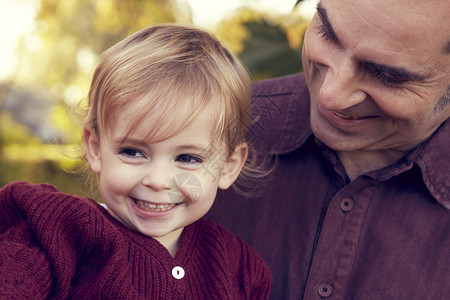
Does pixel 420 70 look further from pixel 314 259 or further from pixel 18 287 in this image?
pixel 18 287

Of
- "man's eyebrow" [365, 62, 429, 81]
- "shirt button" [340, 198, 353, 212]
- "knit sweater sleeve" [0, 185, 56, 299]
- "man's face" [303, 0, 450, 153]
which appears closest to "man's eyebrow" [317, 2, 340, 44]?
"man's face" [303, 0, 450, 153]

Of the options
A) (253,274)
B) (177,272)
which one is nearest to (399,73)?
(253,274)

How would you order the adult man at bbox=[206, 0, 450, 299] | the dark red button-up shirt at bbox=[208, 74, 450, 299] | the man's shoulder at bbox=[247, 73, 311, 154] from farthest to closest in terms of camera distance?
the man's shoulder at bbox=[247, 73, 311, 154]
the dark red button-up shirt at bbox=[208, 74, 450, 299]
the adult man at bbox=[206, 0, 450, 299]

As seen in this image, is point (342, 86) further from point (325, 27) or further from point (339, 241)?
point (339, 241)

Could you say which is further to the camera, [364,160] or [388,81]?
[364,160]

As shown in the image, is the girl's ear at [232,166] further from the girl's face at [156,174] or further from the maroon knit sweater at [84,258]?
the maroon knit sweater at [84,258]

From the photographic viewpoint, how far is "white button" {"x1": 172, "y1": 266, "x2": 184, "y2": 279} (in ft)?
6.19

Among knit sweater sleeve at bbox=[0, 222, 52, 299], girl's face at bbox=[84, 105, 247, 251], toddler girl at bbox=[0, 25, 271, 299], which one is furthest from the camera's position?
girl's face at bbox=[84, 105, 247, 251]

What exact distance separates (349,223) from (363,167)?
10.5 inches

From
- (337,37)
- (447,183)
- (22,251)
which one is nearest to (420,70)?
(337,37)

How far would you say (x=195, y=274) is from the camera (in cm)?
199

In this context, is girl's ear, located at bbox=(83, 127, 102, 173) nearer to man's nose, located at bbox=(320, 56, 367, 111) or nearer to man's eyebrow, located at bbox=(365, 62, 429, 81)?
man's nose, located at bbox=(320, 56, 367, 111)

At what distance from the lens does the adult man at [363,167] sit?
1.97 meters

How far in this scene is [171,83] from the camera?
1888 mm
